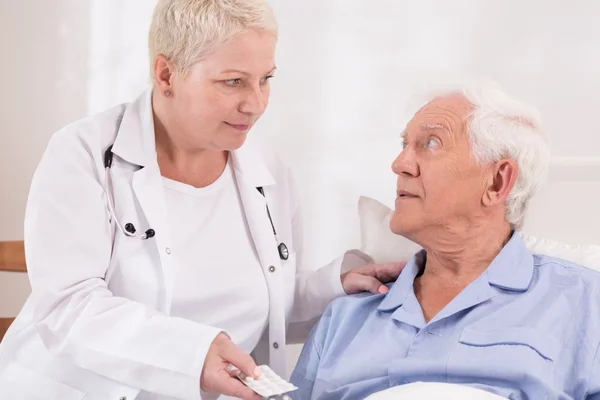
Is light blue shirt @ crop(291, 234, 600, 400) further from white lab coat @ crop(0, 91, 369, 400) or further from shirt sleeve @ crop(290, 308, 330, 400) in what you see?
white lab coat @ crop(0, 91, 369, 400)

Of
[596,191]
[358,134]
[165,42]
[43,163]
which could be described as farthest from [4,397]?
[596,191]

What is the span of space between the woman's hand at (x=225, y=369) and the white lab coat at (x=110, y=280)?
0.05 feet

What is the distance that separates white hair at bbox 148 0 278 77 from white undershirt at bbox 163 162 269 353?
1.02ft

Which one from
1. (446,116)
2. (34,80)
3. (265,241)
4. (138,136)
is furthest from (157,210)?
(34,80)

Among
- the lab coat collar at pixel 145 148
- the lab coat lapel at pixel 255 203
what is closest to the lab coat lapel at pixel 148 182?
the lab coat collar at pixel 145 148

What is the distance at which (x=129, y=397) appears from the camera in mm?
1738

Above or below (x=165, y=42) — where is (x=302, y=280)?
below

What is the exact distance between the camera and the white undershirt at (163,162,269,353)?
1.90 m

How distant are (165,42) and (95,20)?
111 cm

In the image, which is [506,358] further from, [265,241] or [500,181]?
[265,241]

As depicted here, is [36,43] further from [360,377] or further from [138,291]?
[360,377]

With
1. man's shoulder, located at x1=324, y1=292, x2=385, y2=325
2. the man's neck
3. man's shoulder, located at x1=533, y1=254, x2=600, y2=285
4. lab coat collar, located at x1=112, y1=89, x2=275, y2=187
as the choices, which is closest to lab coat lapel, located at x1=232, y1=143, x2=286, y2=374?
lab coat collar, located at x1=112, y1=89, x2=275, y2=187

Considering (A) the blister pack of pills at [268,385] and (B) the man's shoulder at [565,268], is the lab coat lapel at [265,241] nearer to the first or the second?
(A) the blister pack of pills at [268,385]

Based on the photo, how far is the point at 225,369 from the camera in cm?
160
